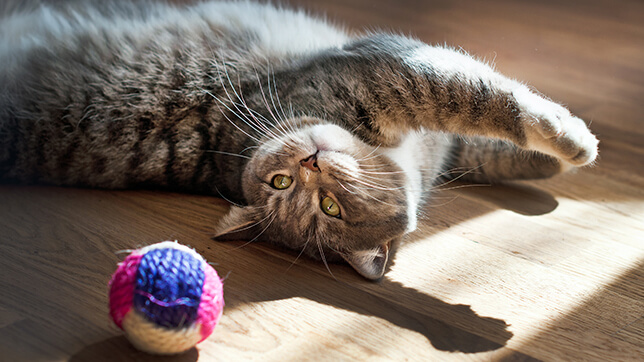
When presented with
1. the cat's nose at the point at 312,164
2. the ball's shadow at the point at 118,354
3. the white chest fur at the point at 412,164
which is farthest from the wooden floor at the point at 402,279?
the cat's nose at the point at 312,164

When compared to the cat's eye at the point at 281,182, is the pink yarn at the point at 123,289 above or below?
below

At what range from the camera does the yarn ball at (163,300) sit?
3.63ft

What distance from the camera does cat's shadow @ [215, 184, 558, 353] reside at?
4.38 feet

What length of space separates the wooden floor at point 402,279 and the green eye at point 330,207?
0.15 meters

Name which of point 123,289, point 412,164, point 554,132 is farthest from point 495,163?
point 123,289

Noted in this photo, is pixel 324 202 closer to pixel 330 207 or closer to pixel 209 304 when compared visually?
pixel 330 207

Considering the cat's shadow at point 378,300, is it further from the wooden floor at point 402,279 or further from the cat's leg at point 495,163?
the cat's leg at point 495,163

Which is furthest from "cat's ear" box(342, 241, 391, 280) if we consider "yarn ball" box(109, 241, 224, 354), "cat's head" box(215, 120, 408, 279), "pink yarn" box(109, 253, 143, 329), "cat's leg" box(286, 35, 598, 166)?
"pink yarn" box(109, 253, 143, 329)

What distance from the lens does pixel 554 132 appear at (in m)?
1.59

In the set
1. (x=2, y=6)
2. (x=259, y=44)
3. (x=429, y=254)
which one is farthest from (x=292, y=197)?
(x=2, y=6)

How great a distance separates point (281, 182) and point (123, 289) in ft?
2.08

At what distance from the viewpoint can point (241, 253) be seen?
5.41 ft

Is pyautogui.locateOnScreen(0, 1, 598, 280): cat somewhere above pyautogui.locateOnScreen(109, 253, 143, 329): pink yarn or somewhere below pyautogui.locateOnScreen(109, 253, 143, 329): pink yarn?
above

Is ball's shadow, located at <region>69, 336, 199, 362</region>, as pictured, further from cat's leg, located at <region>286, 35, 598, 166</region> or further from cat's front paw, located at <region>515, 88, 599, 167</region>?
cat's front paw, located at <region>515, 88, 599, 167</region>
